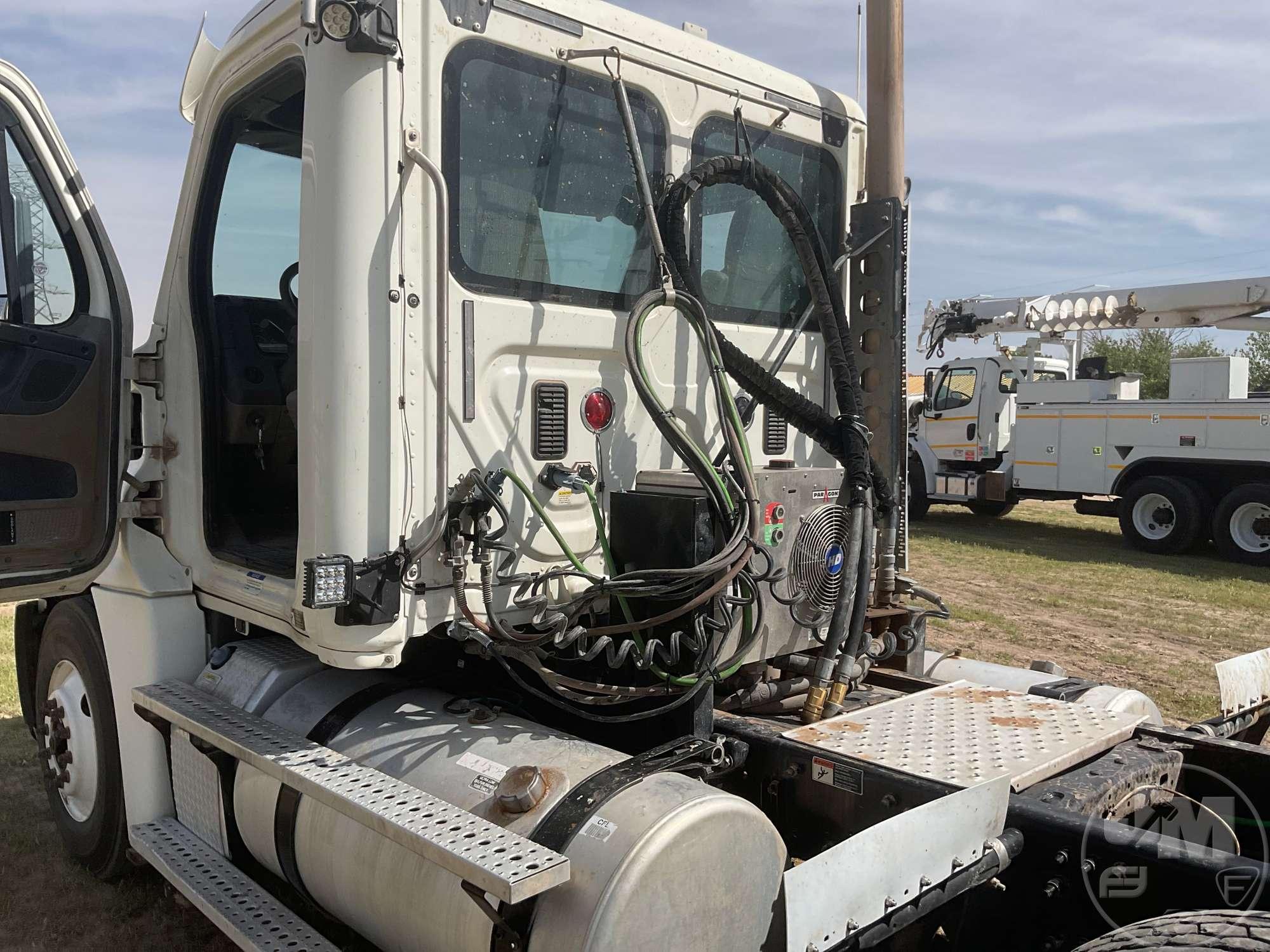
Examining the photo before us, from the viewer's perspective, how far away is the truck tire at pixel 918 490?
1630cm

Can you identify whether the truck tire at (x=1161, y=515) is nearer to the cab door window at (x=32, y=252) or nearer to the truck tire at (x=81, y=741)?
the truck tire at (x=81, y=741)

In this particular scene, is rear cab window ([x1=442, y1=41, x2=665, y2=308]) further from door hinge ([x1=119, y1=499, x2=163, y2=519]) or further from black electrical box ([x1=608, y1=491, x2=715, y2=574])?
door hinge ([x1=119, y1=499, x2=163, y2=519])

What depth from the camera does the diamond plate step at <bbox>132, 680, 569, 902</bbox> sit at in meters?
1.90

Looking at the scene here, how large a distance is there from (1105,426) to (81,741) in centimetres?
1262

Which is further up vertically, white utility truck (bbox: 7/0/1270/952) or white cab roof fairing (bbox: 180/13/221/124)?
white cab roof fairing (bbox: 180/13/221/124)

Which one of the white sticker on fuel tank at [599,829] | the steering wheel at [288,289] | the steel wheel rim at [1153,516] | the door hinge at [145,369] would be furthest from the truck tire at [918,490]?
the white sticker on fuel tank at [599,829]

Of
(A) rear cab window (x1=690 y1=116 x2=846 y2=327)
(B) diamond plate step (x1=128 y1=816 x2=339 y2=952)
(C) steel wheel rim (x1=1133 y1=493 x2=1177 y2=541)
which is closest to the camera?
(B) diamond plate step (x1=128 y1=816 x2=339 y2=952)

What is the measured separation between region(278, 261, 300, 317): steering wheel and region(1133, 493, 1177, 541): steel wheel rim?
39.4 feet

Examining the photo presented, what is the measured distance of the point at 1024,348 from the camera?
16375 millimetres

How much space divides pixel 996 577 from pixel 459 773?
9.54 meters

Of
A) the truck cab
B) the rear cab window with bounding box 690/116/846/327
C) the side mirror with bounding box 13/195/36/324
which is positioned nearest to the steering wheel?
the side mirror with bounding box 13/195/36/324

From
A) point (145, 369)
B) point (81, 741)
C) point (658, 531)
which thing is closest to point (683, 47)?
point (658, 531)

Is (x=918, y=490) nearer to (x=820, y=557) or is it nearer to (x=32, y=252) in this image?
(x=820, y=557)

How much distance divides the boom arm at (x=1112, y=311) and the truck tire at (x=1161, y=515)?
2.65 metres
